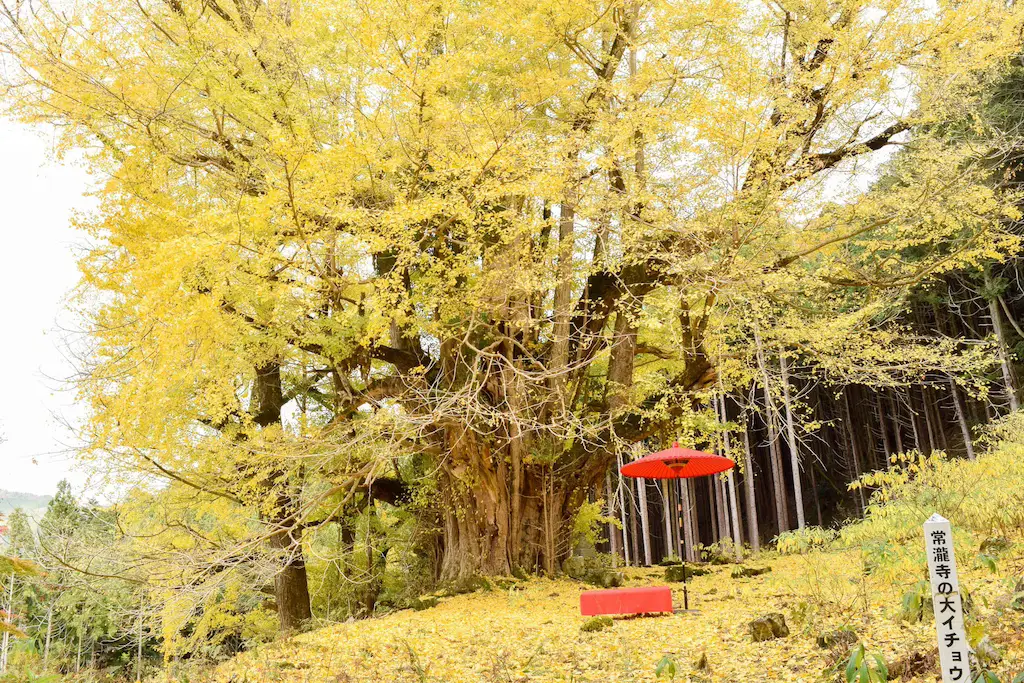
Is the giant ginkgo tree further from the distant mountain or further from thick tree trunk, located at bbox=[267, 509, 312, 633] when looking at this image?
the distant mountain

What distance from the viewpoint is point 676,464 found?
9.27 metres

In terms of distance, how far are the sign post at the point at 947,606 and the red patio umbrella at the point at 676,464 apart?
5.63m

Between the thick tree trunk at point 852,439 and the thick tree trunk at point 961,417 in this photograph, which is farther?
the thick tree trunk at point 852,439

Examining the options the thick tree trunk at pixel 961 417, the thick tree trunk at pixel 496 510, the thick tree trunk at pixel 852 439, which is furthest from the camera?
the thick tree trunk at pixel 852 439

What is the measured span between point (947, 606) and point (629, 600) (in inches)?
205

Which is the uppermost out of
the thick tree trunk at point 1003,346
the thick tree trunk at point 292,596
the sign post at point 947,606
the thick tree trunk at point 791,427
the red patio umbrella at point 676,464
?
the thick tree trunk at point 1003,346

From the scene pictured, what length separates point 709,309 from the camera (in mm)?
9781

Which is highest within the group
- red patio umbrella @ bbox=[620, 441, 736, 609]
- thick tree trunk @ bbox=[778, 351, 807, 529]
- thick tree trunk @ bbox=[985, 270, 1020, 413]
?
thick tree trunk @ bbox=[985, 270, 1020, 413]

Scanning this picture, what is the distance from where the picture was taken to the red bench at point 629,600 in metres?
7.85

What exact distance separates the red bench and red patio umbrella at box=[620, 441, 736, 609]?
116 centimetres

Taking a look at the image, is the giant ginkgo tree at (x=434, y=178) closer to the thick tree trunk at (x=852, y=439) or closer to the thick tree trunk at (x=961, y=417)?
the thick tree trunk at (x=961, y=417)

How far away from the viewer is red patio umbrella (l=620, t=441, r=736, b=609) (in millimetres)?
8867

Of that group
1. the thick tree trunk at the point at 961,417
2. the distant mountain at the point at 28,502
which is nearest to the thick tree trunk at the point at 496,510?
the distant mountain at the point at 28,502

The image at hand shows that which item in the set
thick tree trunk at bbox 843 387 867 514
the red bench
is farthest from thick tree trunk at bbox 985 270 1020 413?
the red bench
